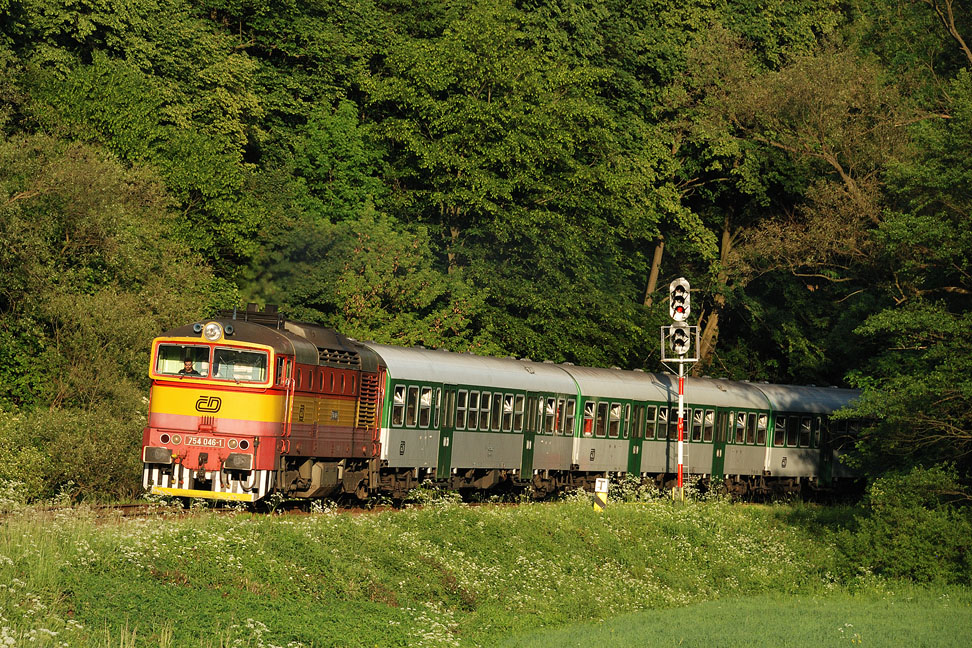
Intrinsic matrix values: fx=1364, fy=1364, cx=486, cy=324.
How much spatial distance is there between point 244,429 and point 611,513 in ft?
30.2

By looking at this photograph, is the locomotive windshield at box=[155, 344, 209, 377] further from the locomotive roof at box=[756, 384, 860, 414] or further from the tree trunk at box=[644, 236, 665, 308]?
the tree trunk at box=[644, 236, 665, 308]

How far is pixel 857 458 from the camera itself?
3322 cm

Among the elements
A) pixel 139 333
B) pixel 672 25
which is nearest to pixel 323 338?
pixel 139 333

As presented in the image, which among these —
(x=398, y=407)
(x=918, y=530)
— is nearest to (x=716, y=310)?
(x=918, y=530)

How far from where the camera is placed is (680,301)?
A: 33.5 metres

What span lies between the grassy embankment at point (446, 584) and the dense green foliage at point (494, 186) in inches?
200

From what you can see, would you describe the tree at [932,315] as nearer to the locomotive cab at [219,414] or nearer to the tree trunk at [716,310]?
the locomotive cab at [219,414]

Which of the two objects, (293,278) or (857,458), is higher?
(293,278)

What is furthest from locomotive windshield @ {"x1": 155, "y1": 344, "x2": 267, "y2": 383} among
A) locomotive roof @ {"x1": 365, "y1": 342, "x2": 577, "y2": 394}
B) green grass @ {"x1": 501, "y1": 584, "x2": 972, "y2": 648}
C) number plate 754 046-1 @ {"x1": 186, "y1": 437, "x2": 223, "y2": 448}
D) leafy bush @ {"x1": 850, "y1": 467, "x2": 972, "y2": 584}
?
leafy bush @ {"x1": 850, "y1": 467, "x2": 972, "y2": 584}

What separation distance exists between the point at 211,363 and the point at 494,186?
2521cm

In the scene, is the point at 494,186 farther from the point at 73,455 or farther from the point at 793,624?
the point at 793,624

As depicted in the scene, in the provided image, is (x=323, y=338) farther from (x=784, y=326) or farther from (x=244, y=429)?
(x=784, y=326)

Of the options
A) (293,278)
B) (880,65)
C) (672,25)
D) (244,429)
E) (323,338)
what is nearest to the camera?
(244,429)

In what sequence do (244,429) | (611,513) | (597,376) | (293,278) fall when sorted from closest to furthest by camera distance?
(244,429) < (611,513) < (597,376) < (293,278)
